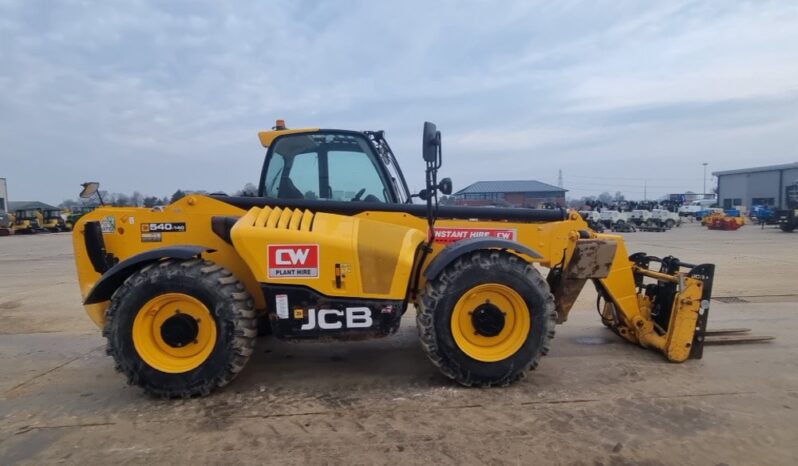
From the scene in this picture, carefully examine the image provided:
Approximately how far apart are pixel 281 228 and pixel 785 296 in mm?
8301

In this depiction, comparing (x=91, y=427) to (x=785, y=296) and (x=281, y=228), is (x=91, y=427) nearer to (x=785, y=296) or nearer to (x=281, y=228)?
(x=281, y=228)

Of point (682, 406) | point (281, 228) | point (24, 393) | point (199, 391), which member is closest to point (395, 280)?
point (281, 228)

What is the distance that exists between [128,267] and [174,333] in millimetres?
658

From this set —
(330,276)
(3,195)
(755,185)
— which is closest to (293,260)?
(330,276)

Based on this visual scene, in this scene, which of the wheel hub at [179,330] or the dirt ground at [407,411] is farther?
the wheel hub at [179,330]

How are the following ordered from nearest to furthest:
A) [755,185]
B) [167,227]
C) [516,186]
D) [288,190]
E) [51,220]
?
[167,227] < [288,190] < [51,220] < [516,186] < [755,185]

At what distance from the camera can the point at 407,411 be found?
3.63 meters

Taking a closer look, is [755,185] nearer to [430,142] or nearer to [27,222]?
[430,142]

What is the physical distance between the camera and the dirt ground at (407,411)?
307 centimetres

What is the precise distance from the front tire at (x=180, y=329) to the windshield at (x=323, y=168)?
1.19 m

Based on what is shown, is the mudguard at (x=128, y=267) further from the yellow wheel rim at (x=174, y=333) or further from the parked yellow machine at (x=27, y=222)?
the parked yellow machine at (x=27, y=222)

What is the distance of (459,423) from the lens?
11.2 feet

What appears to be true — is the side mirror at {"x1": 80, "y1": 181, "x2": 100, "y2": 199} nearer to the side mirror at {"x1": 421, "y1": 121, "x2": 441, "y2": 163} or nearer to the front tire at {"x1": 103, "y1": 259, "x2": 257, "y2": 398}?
the front tire at {"x1": 103, "y1": 259, "x2": 257, "y2": 398}

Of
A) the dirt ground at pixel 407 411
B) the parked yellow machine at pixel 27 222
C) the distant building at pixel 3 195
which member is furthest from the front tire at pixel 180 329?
the distant building at pixel 3 195
